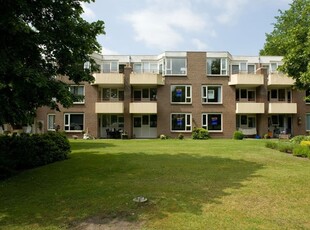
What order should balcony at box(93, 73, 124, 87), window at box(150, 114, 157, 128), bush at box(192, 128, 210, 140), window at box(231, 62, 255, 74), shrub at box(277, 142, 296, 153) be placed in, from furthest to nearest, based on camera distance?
1. window at box(231, 62, 255, 74)
2. window at box(150, 114, 157, 128)
3. balcony at box(93, 73, 124, 87)
4. bush at box(192, 128, 210, 140)
5. shrub at box(277, 142, 296, 153)

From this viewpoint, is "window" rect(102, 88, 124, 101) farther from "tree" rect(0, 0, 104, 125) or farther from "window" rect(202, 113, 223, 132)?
"tree" rect(0, 0, 104, 125)

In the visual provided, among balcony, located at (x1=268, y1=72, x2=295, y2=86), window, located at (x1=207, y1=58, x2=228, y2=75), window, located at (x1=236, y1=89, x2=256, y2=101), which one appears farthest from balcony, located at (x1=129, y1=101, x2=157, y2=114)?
balcony, located at (x1=268, y1=72, x2=295, y2=86)

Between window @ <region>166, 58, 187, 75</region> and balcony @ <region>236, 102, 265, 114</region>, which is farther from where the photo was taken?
window @ <region>166, 58, 187, 75</region>

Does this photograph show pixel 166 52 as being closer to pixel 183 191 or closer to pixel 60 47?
pixel 60 47

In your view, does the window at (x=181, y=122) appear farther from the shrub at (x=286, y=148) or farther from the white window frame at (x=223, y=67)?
the shrub at (x=286, y=148)

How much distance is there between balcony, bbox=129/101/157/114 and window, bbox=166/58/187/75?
15.3 feet

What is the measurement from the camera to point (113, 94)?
35344 millimetres

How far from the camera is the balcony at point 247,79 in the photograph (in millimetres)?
33531

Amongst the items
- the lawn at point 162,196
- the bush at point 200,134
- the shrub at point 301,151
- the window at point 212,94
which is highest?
the window at point 212,94

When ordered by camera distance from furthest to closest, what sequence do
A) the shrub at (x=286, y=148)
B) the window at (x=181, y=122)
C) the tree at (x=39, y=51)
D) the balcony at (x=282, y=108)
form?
the window at (x=181, y=122), the balcony at (x=282, y=108), the shrub at (x=286, y=148), the tree at (x=39, y=51)

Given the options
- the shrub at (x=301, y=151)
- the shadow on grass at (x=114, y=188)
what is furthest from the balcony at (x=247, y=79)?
the shadow on grass at (x=114, y=188)

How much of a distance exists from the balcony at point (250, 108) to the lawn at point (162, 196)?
2079 cm

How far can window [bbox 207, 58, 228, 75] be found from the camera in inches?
1363

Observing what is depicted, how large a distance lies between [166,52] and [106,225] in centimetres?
2954
